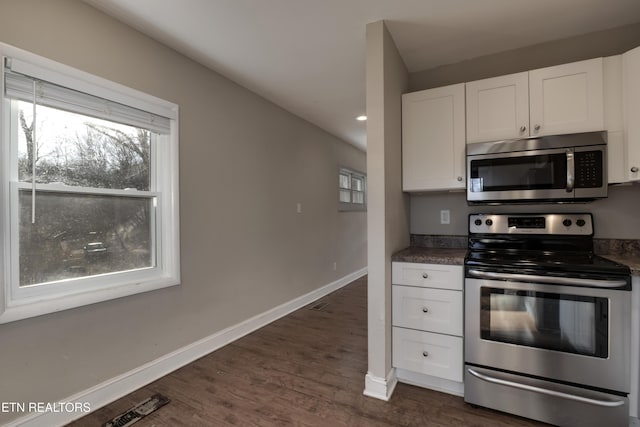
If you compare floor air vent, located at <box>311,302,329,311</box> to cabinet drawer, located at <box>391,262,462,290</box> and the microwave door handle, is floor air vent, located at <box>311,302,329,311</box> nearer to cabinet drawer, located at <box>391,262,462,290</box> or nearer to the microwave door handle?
cabinet drawer, located at <box>391,262,462,290</box>

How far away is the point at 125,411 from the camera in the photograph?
182cm

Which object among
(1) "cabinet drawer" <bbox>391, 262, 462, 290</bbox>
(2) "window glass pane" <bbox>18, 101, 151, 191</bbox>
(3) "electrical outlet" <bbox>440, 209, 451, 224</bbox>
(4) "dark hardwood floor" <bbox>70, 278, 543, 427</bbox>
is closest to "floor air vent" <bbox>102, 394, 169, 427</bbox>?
(4) "dark hardwood floor" <bbox>70, 278, 543, 427</bbox>

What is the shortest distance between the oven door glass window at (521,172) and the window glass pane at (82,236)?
2.50 metres

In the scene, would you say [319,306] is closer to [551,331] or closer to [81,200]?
[551,331]

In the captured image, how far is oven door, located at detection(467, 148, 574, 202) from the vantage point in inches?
75.6

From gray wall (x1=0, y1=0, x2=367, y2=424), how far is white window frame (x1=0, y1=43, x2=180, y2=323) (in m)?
0.07

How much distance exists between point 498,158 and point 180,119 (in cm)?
243

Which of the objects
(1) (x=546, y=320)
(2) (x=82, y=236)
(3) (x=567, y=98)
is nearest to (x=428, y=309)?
(1) (x=546, y=320)

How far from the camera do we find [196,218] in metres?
2.53

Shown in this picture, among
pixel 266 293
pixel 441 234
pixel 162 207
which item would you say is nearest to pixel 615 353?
pixel 441 234

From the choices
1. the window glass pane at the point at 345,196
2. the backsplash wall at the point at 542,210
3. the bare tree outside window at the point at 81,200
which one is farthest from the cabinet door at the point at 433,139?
the window glass pane at the point at 345,196

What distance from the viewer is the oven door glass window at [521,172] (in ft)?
6.35

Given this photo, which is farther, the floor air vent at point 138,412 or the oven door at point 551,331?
the floor air vent at point 138,412

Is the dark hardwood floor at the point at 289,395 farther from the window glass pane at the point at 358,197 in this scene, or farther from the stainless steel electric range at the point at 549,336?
the window glass pane at the point at 358,197
